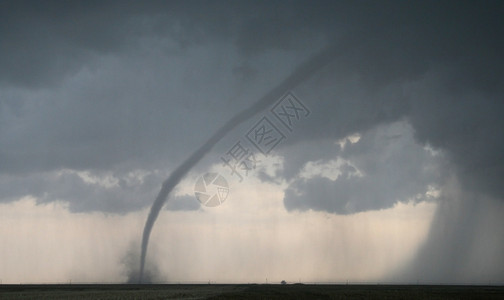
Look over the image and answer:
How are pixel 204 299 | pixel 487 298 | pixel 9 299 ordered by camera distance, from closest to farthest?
pixel 204 299 → pixel 9 299 → pixel 487 298

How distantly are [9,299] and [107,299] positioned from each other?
18.0 metres

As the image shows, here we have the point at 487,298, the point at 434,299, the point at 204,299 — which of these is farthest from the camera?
the point at 487,298

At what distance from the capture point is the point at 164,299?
75125 mm

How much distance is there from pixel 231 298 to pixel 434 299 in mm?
37856

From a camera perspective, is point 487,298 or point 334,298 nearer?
point 334,298

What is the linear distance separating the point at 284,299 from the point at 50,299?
39178 mm

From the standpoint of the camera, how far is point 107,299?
7506 centimetres

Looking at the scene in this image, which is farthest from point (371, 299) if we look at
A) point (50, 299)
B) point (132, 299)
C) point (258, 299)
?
point (50, 299)

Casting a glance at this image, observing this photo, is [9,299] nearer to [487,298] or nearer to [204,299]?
[204,299]

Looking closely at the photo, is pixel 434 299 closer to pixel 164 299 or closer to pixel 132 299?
pixel 164 299

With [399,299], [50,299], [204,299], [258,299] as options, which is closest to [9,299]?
[50,299]

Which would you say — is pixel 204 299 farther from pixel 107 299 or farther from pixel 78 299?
pixel 78 299

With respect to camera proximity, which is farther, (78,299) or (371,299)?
(371,299)

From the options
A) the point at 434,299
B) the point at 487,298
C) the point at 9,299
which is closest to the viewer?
the point at 9,299
